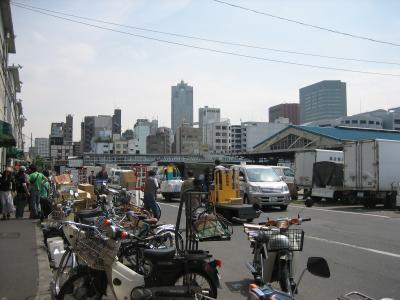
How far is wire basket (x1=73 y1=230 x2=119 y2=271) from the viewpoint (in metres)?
5.46

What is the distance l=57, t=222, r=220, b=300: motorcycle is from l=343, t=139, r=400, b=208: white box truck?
19.0 m

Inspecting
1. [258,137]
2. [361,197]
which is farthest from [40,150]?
[361,197]

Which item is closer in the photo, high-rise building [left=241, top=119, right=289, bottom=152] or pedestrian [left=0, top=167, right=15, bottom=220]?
pedestrian [left=0, top=167, right=15, bottom=220]

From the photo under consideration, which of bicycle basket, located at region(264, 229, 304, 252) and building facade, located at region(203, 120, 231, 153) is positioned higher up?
building facade, located at region(203, 120, 231, 153)

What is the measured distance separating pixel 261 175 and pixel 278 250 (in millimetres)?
15335

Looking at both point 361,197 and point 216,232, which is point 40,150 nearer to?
point 361,197

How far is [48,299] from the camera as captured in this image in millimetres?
6281

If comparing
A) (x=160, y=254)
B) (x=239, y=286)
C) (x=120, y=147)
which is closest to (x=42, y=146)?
(x=120, y=147)

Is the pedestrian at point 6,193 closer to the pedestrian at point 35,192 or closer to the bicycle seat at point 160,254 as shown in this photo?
the pedestrian at point 35,192

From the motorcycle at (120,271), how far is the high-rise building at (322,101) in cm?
11132

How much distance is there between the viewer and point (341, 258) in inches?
370

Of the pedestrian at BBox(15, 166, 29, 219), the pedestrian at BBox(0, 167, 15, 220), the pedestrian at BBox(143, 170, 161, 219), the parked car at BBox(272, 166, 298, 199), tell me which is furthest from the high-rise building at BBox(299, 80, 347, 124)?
the pedestrian at BBox(0, 167, 15, 220)

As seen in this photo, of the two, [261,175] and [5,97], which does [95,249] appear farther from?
[5,97]

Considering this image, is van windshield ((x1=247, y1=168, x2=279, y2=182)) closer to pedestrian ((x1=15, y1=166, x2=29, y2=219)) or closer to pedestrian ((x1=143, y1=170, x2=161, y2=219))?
pedestrian ((x1=143, y1=170, x2=161, y2=219))
